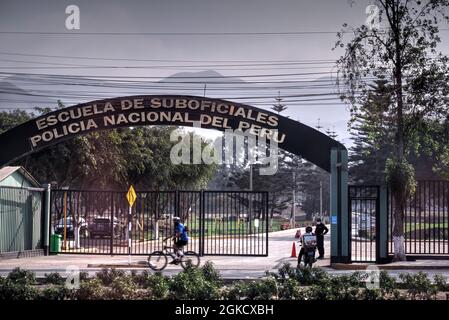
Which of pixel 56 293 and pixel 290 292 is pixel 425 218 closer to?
pixel 290 292

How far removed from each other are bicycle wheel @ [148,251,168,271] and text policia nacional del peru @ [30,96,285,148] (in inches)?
227

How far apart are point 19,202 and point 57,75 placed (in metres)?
13.5

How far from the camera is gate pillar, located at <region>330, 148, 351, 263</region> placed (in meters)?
25.6

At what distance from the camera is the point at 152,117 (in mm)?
27328

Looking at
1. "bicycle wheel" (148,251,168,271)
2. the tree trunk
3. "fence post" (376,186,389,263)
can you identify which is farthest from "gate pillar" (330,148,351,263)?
"bicycle wheel" (148,251,168,271)

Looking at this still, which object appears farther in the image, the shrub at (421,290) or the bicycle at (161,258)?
the bicycle at (161,258)

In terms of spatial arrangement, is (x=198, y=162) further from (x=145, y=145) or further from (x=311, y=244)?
(x=311, y=244)

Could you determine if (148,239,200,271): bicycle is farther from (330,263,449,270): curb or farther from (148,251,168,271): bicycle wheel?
(330,263,449,270): curb

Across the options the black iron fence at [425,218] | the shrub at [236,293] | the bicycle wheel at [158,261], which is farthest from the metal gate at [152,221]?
the shrub at [236,293]

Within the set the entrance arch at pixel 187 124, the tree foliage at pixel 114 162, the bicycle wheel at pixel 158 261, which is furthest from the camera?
the tree foliage at pixel 114 162

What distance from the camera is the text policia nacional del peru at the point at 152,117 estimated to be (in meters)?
26.8

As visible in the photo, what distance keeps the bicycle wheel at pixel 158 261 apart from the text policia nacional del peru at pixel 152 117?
5775 millimetres

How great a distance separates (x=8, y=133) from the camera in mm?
27625

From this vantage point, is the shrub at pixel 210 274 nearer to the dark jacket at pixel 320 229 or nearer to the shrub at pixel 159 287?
the shrub at pixel 159 287
